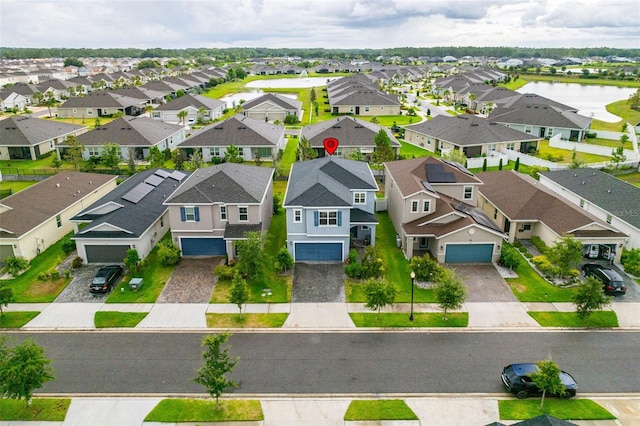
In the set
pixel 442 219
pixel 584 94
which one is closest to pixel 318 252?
pixel 442 219

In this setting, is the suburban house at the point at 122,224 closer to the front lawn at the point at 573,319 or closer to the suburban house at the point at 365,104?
the front lawn at the point at 573,319

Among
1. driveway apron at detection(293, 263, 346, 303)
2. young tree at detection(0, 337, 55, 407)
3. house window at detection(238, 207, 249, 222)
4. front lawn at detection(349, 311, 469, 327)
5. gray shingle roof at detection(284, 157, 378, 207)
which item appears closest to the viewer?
young tree at detection(0, 337, 55, 407)

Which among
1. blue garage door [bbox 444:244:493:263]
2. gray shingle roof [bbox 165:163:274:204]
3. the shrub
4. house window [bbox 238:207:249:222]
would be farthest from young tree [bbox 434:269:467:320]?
house window [bbox 238:207:249:222]

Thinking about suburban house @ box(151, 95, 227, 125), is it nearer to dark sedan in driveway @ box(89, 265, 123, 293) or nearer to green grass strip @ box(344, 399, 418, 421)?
Answer: dark sedan in driveway @ box(89, 265, 123, 293)

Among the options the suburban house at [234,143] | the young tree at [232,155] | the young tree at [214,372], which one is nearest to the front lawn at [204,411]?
the young tree at [214,372]

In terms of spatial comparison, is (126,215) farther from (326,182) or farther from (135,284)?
(326,182)

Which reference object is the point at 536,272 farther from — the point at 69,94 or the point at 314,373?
the point at 69,94

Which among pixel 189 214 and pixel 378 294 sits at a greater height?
pixel 189 214
